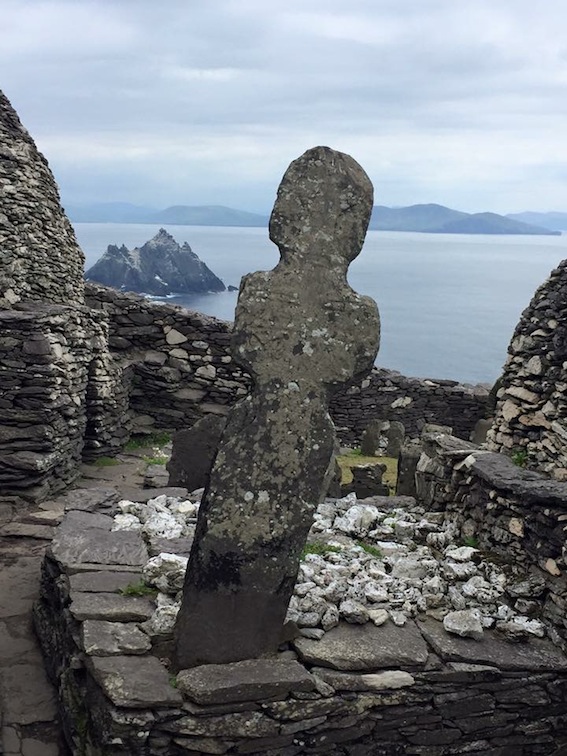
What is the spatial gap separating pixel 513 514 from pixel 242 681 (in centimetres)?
330

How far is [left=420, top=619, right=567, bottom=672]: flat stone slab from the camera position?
19.2ft

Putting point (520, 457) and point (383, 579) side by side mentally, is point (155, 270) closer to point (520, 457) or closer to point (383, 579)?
point (520, 457)

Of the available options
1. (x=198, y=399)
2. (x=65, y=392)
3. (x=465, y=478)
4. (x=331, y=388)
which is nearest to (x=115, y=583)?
(x=331, y=388)

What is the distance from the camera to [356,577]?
679 centimetres

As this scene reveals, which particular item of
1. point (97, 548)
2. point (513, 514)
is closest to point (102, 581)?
point (97, 548)

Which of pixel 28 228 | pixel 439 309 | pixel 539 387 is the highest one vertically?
pixel 28 228

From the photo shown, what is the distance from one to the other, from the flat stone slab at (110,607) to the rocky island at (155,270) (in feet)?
148

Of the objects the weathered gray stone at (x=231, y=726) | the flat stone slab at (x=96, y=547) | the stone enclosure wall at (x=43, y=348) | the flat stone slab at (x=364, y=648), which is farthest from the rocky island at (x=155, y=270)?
the weathered gray stone at (x=231, y=726)

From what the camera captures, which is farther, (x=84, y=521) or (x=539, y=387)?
(x=539, y=387)

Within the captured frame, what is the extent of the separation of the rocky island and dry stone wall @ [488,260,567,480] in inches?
1680

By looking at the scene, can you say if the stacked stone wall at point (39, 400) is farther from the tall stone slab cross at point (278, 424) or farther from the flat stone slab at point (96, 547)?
the tall stone slab cross at point (278, 424)

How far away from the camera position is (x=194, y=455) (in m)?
10.5

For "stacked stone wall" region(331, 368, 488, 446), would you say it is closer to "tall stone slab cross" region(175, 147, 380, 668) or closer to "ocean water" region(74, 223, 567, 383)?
"ocean water" region(74, 223, 567, 383)

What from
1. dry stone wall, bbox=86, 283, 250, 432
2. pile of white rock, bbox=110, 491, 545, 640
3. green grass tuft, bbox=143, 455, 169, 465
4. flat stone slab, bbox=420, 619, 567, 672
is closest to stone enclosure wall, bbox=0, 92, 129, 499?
green grass tuft, bbox=143, 455, 169, 465
